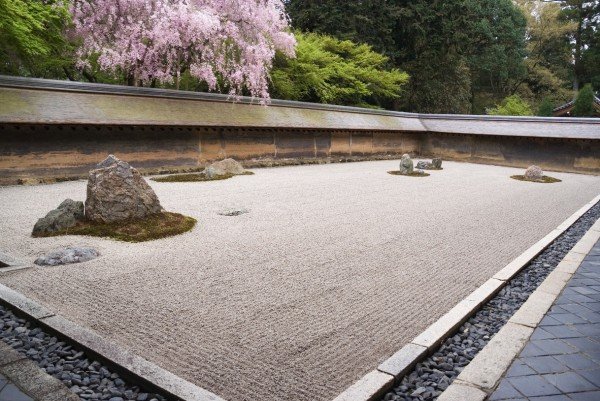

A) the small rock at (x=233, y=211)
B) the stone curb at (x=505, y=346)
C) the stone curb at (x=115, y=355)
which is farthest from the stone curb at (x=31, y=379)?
the small rock at (x=233, y=211)

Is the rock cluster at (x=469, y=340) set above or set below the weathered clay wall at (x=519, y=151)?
below

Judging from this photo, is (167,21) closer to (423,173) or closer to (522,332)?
(423,173)

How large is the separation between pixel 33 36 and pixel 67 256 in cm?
882

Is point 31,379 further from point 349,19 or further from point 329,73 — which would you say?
point 349,19

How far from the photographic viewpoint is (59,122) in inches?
359

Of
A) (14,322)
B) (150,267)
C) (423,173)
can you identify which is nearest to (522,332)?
(150,267)

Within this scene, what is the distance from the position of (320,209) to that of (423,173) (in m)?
6.92

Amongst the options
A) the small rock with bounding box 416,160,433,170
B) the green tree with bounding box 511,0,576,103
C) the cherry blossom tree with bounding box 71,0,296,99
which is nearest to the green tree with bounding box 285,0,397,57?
the cherry blossom tree with bounding box 71,0,296,99

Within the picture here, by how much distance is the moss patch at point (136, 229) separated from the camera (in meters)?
5.12

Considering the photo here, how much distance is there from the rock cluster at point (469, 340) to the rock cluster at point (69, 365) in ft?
4.51

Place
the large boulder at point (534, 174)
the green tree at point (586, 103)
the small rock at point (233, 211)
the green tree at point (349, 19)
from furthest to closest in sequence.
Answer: the green tree at point (586, 103)
the green tree at point (349, 19)
the large boulder at point (534, 174)
the small rock at point (233, 211)

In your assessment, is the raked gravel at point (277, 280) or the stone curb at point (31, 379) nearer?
the stone curb at point (31, 379)

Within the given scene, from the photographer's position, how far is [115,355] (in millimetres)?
2447

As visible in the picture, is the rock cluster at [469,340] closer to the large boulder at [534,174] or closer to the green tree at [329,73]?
the large boulder at [534,174]
